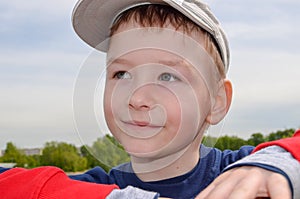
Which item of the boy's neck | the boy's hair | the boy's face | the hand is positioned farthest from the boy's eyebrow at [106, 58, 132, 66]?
the hand

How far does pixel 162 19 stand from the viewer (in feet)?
4.00

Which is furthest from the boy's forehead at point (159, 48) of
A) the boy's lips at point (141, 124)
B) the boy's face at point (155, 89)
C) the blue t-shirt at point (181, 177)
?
the blue t-shirt at point (181, 177)

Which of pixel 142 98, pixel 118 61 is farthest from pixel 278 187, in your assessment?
pixel 118 61

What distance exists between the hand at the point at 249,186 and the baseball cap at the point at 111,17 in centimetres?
54

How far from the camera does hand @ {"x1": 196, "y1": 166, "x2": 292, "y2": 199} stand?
27.5 inches

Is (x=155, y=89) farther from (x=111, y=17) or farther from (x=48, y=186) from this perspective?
(x=48, y=186)

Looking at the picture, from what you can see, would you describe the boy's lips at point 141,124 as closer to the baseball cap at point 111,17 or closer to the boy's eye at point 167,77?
the boy's eye at point 167,77

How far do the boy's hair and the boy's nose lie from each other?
17 cm

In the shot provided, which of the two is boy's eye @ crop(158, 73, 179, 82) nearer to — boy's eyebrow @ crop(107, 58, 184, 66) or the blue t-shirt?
boy's eyebrow @ crop(107, 58, 184, 66)

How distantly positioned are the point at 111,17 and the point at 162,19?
0.15 meters

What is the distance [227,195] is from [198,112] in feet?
1.79

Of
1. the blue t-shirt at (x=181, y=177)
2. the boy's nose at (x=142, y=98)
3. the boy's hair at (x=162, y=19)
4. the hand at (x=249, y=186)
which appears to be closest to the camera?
the hand at (x=249, y=186)

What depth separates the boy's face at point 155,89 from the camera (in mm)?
1127

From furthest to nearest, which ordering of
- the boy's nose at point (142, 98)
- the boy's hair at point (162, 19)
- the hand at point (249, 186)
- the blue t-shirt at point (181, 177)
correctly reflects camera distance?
the blue t-shirt at point (181, 177) < the boy's hair at point (162, 19) < the boy's nose at point (142, 98) < the hand at point (249, 186)
